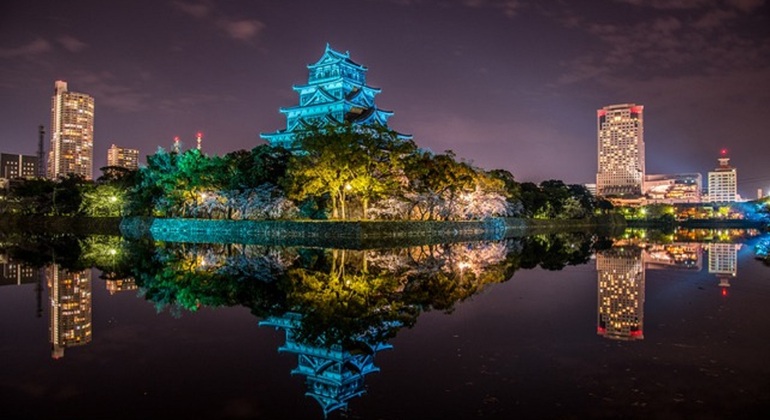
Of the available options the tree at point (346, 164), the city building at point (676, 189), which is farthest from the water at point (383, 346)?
the city building at point (676, 189)

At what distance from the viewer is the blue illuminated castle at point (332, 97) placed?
204 ft

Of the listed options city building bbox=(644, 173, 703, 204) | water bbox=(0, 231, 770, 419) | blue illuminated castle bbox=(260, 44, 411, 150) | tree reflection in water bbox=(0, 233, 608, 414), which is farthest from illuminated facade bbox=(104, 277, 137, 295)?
city building bbox=(644, 173, 703, 204)

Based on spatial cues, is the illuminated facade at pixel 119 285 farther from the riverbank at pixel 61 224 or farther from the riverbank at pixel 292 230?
the riverbank at pixel 61 224

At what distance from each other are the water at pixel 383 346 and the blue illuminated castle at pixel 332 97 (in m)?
44.7

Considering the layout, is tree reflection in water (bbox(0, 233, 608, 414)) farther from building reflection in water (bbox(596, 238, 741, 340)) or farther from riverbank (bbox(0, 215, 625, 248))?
riverbank (bbox(0, 215, 625, 248))

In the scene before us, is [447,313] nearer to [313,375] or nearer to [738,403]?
[313,375]

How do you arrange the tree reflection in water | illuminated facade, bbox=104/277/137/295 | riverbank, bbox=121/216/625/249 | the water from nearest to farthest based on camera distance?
the water
the tree reflection in water
illuminated facade, bbox=104/277/137/295
riverbank, bbox=121/216/625/249

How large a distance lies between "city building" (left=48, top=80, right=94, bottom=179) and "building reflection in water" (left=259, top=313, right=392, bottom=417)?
18637cm

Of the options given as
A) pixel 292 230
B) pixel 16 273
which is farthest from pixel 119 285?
pixel 292 230

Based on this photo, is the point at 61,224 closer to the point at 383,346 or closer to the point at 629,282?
the point at 629,282

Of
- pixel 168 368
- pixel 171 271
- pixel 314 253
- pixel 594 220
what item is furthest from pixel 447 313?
pixel 594 220

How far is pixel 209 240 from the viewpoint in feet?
136

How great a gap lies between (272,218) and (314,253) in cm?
1686

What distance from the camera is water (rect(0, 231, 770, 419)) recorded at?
22.0 ft
